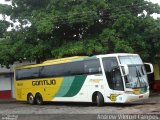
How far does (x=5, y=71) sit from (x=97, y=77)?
62.1ft

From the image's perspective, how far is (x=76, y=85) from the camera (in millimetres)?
24609

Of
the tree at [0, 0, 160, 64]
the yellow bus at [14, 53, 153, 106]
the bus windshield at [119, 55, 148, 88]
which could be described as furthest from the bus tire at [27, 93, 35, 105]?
the bus windshield at [119, 55, 148, 88]

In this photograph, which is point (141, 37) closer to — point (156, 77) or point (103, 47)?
point (103, 47)

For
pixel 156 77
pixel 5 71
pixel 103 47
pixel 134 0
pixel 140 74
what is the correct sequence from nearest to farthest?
pixel 140 74 < pixel 103 47 < pixel 134 0 < pixel 156 77 < pixel 5 71

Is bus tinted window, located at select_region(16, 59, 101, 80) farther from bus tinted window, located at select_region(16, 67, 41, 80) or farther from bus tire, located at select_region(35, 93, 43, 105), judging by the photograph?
bus tire, located at select_region(35, 93, 43, 105)

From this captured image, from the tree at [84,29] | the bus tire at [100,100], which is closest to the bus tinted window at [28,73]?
the tree at [84,29]

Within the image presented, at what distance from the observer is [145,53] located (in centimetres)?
2847

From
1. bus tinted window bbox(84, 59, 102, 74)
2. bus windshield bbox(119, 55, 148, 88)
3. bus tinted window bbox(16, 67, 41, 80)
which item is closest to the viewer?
bus windshield bbox(119, 55, 148, 88)

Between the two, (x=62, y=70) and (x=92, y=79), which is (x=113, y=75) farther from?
(x=62, y=70)

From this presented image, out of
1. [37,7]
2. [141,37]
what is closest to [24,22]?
[37,7]

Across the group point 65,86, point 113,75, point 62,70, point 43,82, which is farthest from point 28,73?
point 113,75

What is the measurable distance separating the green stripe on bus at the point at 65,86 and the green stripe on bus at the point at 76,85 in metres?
0.25

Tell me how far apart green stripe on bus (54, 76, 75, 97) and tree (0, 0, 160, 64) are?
2.58 m

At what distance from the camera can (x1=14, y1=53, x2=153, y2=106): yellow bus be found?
71.7 ft
